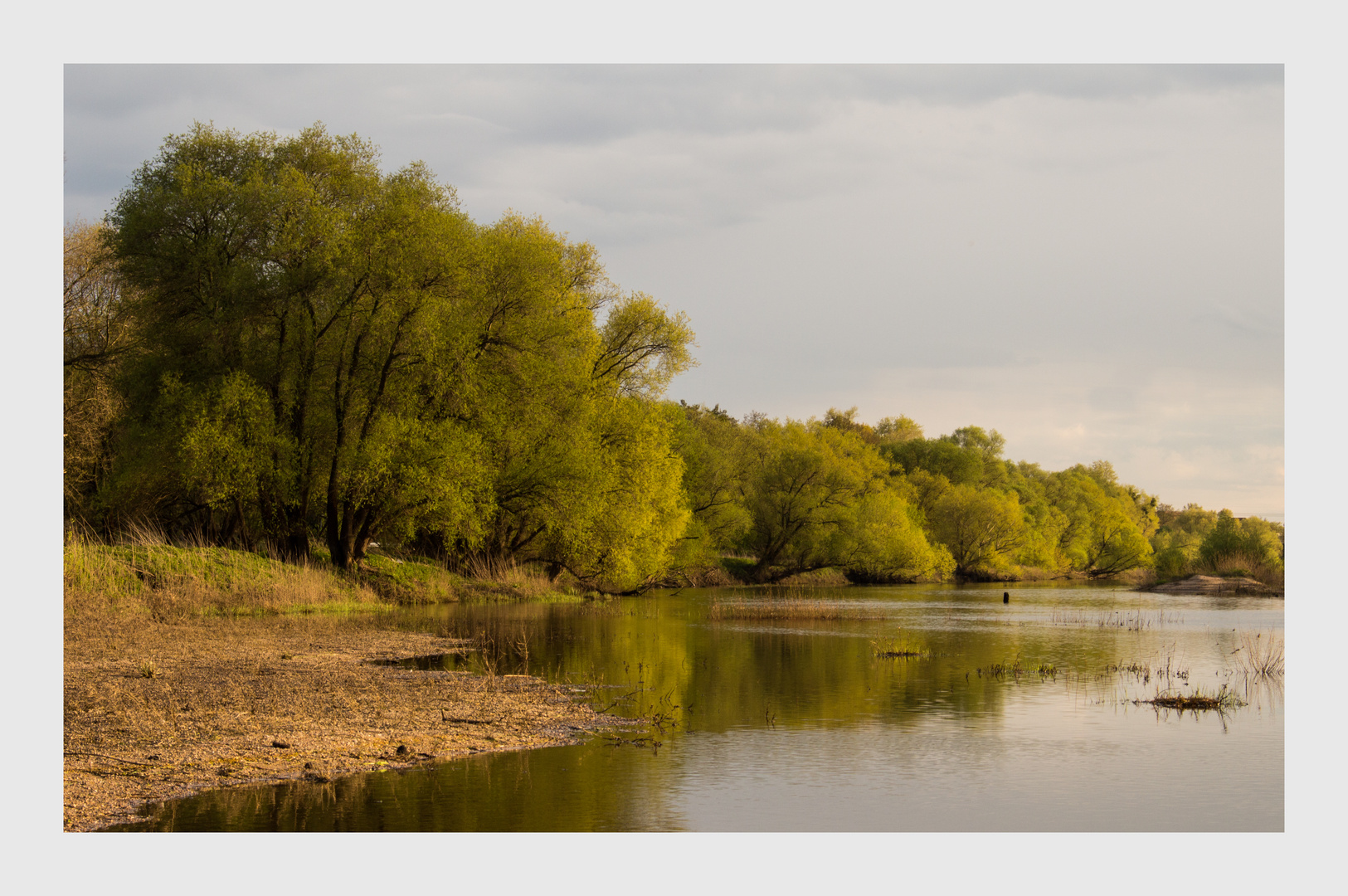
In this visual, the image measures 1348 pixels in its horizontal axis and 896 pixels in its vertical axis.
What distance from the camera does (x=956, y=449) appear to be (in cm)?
10169

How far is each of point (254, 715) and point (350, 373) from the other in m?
25.2

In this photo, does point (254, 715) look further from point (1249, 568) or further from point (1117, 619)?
point (1249, 568)

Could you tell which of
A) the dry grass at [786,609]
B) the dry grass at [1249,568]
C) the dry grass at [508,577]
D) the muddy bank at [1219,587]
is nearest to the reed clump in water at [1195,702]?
the dry grass at [786,609]

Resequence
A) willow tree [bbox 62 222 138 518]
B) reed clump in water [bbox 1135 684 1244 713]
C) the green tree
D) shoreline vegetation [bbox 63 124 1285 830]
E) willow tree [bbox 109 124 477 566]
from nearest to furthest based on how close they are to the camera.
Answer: reed clump in water [bbox 1135 684 1244 713], shoreline vegetation [bbox 63 124 1285 830], willow tree [bbox 109 124 477 566], willow tree [bbox 62 222 138 518], the green tree

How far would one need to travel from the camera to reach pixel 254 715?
42.5 feet

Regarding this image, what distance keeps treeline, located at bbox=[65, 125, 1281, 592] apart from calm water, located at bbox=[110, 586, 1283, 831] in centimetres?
1267

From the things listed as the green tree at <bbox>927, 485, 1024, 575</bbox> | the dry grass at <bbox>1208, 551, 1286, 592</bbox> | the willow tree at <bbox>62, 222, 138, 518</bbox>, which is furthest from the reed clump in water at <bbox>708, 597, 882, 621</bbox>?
the green tree at <bbox>927, 485, 1024, 575</bbox>

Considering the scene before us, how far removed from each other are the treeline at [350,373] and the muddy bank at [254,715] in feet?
50.4

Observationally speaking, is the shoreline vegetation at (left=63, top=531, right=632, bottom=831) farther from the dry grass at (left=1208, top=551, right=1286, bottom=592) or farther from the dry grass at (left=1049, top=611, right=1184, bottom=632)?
the dry grass at (left=1208, top=551, right=1286, bottom=592)

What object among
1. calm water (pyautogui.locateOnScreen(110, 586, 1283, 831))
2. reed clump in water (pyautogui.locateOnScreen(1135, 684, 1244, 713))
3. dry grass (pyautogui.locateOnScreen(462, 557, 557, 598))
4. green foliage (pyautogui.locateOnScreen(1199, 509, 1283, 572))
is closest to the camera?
calm water (pyautogui.locateOnScreen(110, 586, 1283, 831))

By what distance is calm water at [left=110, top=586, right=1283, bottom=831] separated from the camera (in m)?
9.77

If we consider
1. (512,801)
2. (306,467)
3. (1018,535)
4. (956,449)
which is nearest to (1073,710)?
(512,801)

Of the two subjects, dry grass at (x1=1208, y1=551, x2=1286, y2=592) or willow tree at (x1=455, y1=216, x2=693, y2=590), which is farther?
dry grass at (x1=1208, y1=551, x2=1286, y2=592)

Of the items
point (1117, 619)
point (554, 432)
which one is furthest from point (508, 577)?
point (1117, 619)
